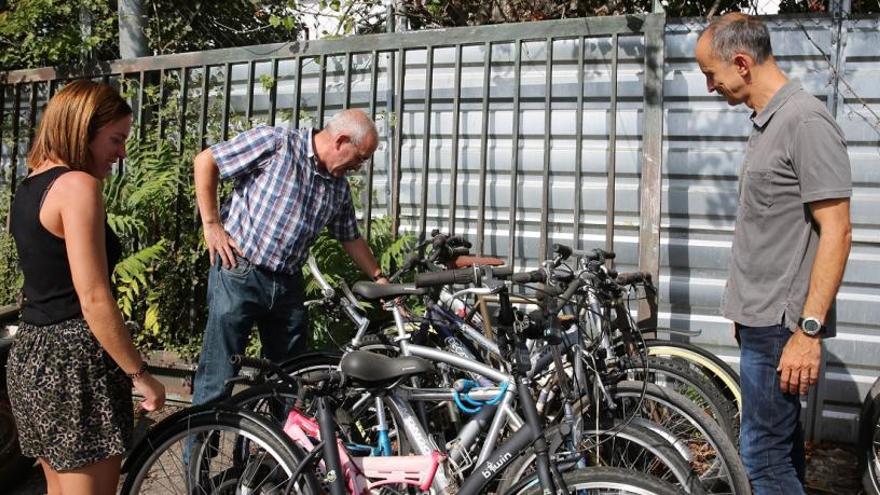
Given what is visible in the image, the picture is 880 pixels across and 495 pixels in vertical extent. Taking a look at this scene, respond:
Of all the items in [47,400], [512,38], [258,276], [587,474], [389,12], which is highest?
[389,12]

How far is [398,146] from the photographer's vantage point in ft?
19.1

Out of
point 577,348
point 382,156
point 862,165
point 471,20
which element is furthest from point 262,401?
point 471,20

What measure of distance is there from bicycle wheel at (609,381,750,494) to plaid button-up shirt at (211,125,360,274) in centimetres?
174

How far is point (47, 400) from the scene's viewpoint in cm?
293

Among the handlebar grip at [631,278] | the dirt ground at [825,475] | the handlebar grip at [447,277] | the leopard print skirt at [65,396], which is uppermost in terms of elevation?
the handlebar grip at [447,277]

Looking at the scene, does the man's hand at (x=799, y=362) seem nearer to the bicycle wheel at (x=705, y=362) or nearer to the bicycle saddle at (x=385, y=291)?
the bicycle saddle at (x=385, y=291)

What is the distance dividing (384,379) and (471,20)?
4.79 metres

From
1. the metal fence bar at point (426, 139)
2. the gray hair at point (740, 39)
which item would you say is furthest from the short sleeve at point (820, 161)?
the metal fence bar at point (426, 139)

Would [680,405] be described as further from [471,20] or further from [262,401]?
[471,20]

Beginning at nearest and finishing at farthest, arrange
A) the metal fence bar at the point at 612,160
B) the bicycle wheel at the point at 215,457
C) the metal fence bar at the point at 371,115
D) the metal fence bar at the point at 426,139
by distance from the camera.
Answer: the bicycle wheel at the point at 215,457
the metal fence bar at the point at 612,160
the metal fence bar at the point at 426,139
the metal fence bar at the point at 371,115

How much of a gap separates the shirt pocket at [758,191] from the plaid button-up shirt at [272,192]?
209 centimetres

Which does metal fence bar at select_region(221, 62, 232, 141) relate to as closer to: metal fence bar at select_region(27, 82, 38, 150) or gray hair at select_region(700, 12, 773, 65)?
metal fence bar at select_region(27, 82, 38, 150)

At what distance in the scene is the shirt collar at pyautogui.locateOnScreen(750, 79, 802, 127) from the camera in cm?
305

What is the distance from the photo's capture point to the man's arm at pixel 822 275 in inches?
112
